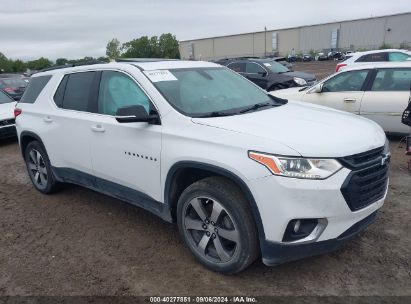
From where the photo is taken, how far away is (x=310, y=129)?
3.03 metres

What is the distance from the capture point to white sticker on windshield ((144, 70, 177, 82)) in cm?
370

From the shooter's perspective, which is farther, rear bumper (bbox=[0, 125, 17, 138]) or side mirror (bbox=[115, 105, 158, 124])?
rear bumper (bbox=[0, 125, 17, 138])

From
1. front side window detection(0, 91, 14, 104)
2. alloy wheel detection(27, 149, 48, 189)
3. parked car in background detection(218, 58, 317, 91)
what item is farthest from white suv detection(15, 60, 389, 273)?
parked car in background detection(218, 58, 317, 91)

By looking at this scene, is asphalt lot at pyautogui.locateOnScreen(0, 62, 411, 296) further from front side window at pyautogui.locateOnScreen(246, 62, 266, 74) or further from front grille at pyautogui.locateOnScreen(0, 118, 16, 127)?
front side window at pyautogui.locateOnScreen(246, 62, 266, 74)

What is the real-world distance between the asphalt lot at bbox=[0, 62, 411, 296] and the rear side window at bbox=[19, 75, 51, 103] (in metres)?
1.53

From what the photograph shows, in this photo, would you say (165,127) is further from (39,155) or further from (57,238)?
(39,155)

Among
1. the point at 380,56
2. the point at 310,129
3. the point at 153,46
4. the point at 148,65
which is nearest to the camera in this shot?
the point at 310,129

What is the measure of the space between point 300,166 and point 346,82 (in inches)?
223

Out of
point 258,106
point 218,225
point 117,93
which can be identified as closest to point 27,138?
point 117,93

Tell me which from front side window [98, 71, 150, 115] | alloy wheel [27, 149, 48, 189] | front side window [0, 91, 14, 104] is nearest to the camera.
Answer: front side window [98, 71, 150, 115]

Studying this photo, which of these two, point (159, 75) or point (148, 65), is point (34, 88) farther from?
point (159, 75)

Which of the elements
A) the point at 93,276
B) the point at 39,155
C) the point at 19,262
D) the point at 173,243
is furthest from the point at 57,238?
the point at 39,155

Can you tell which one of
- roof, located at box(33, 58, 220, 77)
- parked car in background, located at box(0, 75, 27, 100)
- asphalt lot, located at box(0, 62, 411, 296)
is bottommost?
asphalt lot, located at box(0, 62, 411, 296)

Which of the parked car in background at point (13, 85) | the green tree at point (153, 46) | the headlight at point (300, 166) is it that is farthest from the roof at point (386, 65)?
the green tree at point (153, 46)
